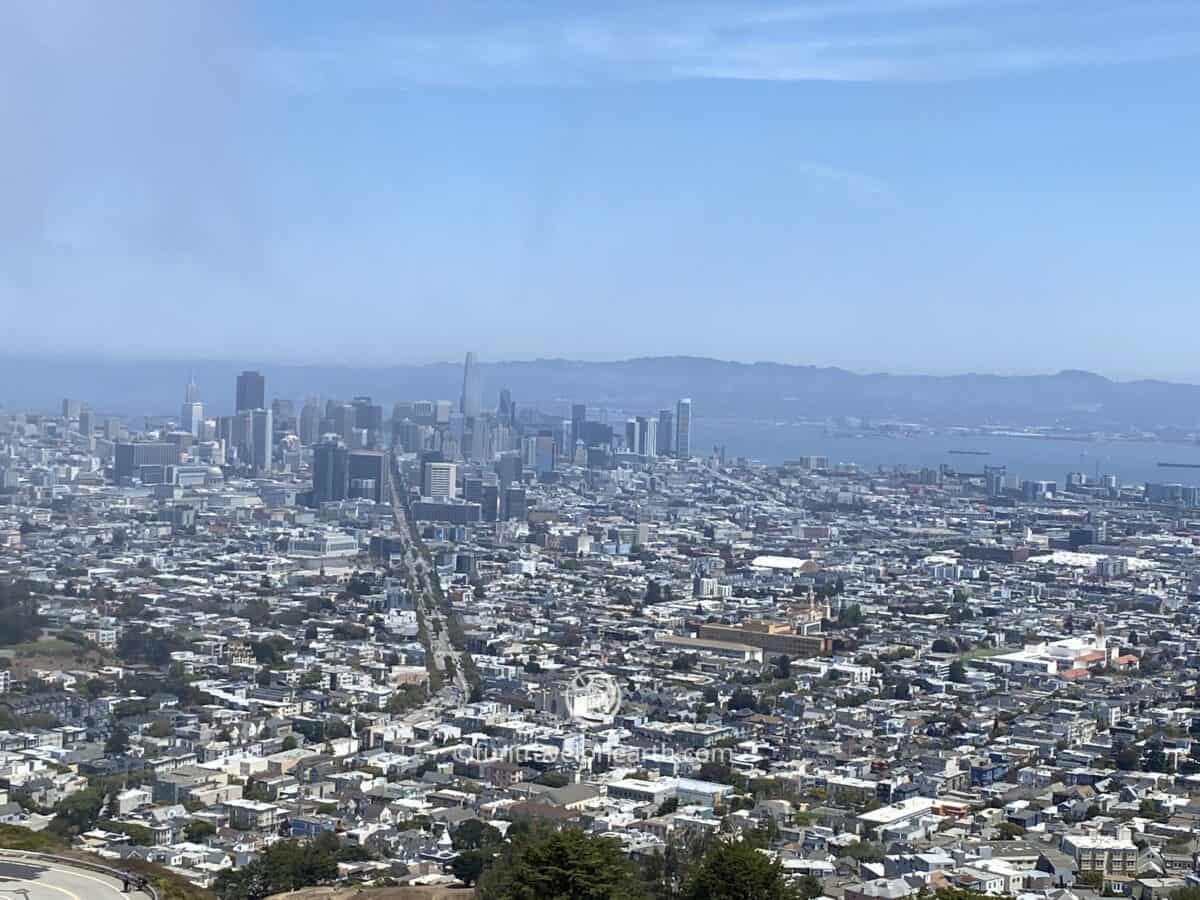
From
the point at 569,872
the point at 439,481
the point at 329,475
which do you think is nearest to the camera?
the point at 569,872

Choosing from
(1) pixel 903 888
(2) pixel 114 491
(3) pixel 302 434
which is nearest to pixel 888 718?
(1) pixel 903 888

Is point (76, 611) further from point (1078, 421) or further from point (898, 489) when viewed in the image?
point (1078, 421)

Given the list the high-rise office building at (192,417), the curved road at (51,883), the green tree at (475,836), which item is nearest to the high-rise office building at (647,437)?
the high-rise office building at (192,417)

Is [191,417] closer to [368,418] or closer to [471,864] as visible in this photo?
[368,418]

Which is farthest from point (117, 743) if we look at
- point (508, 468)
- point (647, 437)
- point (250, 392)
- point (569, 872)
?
point (647, 437)

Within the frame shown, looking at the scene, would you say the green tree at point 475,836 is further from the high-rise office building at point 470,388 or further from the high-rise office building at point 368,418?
the high-rise office building at point 470,388
